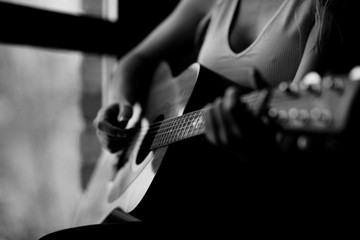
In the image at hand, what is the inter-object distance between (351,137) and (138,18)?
167cm

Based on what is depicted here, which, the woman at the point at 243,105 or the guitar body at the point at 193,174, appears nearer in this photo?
the woman at the point at 243,105

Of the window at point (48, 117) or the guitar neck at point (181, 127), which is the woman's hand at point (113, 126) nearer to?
the guitar neck at point (181, 127)

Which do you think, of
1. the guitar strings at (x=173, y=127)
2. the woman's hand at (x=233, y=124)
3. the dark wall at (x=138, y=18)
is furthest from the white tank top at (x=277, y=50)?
the dark wall at (x=138, y=18)

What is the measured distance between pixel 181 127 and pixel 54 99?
132 centimetres

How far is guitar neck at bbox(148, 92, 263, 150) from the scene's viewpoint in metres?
0.62

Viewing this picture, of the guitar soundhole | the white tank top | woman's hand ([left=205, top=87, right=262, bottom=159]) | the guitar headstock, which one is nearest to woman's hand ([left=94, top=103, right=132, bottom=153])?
the guitar soundhole

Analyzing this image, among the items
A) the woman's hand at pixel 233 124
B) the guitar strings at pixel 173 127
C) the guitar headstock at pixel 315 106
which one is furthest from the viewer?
the guitar strings at pixel 173 127

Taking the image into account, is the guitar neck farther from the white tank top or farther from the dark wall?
the dark wall

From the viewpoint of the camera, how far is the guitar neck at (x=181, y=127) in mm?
618

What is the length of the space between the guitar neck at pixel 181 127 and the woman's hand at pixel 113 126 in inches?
5.9

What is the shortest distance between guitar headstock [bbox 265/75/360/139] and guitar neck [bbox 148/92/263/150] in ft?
0.13

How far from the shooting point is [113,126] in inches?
44.9

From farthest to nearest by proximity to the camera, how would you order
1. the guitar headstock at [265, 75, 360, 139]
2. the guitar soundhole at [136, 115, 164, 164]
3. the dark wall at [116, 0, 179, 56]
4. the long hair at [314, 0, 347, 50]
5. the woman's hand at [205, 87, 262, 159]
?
the dark wall at [116, 0, 179, 56], the guitar soundhole at [136, 115, 164, 164], the long hair at [314, 0, 347, 50], the woman's hand at [205, 87, 262, 159], the guitar headstock at [265, 75, 360, 139]

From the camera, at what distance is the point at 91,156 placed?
2051mm
